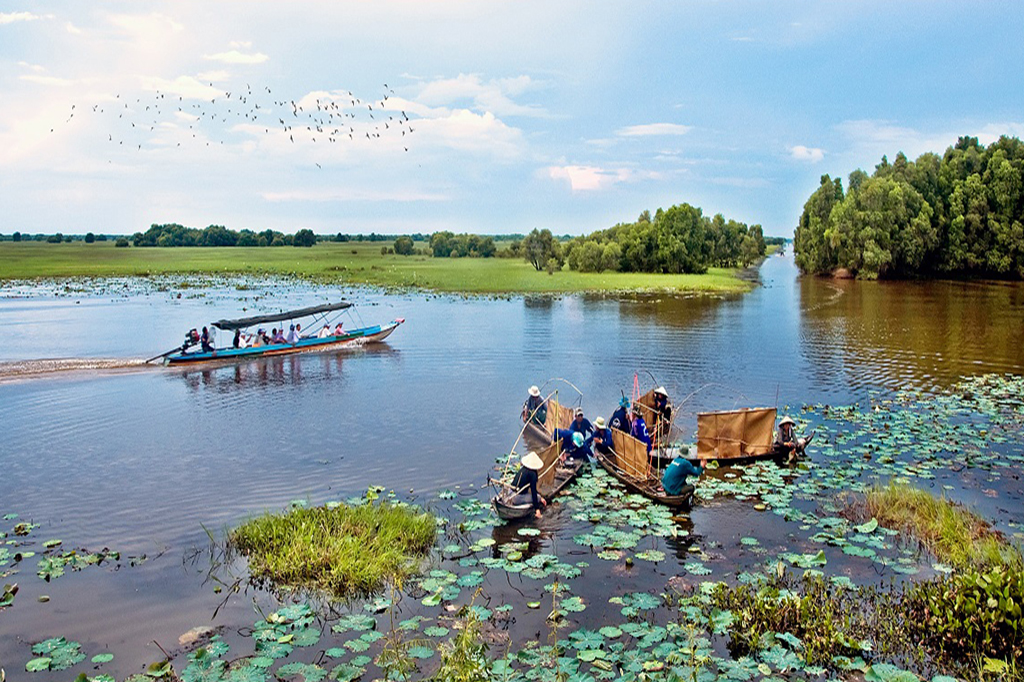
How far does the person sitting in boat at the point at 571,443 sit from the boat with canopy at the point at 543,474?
209 mm

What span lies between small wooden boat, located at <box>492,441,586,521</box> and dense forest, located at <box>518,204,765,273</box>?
281 feet

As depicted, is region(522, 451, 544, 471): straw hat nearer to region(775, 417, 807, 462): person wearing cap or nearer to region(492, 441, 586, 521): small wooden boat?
region(492, 441, 586, 521): small wooden boat

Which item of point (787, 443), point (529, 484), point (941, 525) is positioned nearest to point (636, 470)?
point (529, 484)

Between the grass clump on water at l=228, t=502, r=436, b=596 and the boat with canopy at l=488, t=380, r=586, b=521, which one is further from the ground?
the boat with canopy at l=488, t=380, r=586, b=521

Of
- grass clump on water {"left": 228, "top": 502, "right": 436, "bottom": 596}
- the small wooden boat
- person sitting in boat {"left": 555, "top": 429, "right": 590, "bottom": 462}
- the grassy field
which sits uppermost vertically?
the grassy field

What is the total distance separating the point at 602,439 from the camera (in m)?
19.0

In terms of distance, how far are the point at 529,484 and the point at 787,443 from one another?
25.8 ft

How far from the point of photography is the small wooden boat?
1517 centimetres

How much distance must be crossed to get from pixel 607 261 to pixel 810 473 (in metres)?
87.8

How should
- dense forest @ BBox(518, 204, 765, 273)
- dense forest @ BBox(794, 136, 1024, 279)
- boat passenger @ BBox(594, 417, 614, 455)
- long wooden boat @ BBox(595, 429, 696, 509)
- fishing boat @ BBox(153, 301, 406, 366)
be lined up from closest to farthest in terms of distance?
long wooden boat @ BBox(595, 429, 696, 509)
boat passenger @ BBox(594, 417, 614, 455)
fishing boat @ BBox(153, 301, 406, 366)
dense forest @ BBox(794, 136, 1024, 279)
dense forest @ BBox(518, 204, 765, 273)

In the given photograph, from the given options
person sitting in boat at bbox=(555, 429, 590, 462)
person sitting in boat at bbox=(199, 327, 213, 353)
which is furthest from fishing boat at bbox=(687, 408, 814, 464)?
person sitting in boat at bbox=(199, 327, 213, 353)

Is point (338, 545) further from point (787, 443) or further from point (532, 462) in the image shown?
point (787, 443)

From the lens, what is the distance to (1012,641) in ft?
32.9

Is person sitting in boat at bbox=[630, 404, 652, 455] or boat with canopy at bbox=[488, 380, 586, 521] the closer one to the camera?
boat with canopy at bbox=[488, 380, 586, 521]
